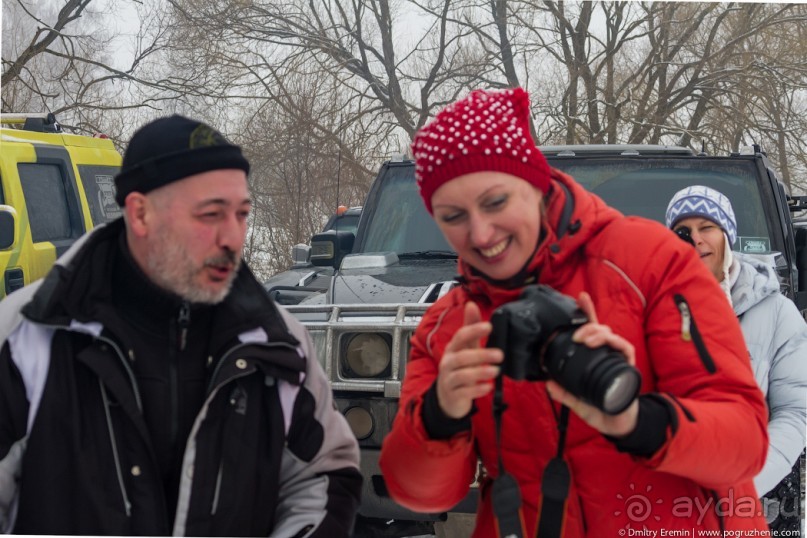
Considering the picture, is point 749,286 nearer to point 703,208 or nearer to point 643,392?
point 703,208

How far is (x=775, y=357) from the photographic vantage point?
2.62 m

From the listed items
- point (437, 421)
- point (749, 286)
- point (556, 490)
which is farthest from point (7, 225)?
point (556, 490)

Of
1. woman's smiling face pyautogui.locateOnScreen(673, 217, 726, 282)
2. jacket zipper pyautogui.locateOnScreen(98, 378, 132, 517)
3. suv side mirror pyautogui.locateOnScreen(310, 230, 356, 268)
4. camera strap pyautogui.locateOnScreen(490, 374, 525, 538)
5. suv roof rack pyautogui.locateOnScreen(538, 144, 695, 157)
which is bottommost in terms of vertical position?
camera strap pyautogui.locateOnScreen(490, 374, 525, 538)

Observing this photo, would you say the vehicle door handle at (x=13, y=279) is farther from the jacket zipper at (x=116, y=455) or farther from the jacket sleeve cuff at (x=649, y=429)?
the jacket sleeve cuff at (x=649, y=429)

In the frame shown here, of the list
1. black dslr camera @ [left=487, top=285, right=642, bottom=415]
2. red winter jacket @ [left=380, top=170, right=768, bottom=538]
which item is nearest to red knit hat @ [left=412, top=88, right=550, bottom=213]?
red winter jacket @ [left=380, top=170, right=768, bottom=538]

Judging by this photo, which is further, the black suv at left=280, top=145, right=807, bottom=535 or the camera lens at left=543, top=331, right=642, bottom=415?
the black suv at left=280, top=145, right=807, bottom=535

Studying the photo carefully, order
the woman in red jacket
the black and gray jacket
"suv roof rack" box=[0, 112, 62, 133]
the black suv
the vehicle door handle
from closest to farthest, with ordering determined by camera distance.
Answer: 1. the woman in red jacket
2. the black and gray jacket
3. the black suv
4. the vehicle door handle
5. "suv roof rack" box=[0, 112, 62, 133]

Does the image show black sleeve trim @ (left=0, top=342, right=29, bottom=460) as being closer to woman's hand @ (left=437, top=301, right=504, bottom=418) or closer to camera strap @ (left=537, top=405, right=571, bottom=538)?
woman's hand @ (left=437, top=301, right=504, bottom=418)

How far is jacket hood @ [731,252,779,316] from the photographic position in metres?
2.71

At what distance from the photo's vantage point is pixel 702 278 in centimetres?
164

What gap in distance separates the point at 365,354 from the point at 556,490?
82.6 inches

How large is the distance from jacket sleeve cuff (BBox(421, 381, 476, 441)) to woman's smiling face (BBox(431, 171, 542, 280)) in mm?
266

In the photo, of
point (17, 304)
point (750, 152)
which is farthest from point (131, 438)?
point (750, 152)

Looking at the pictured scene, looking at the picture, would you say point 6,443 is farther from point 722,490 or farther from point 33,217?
point 33,217
